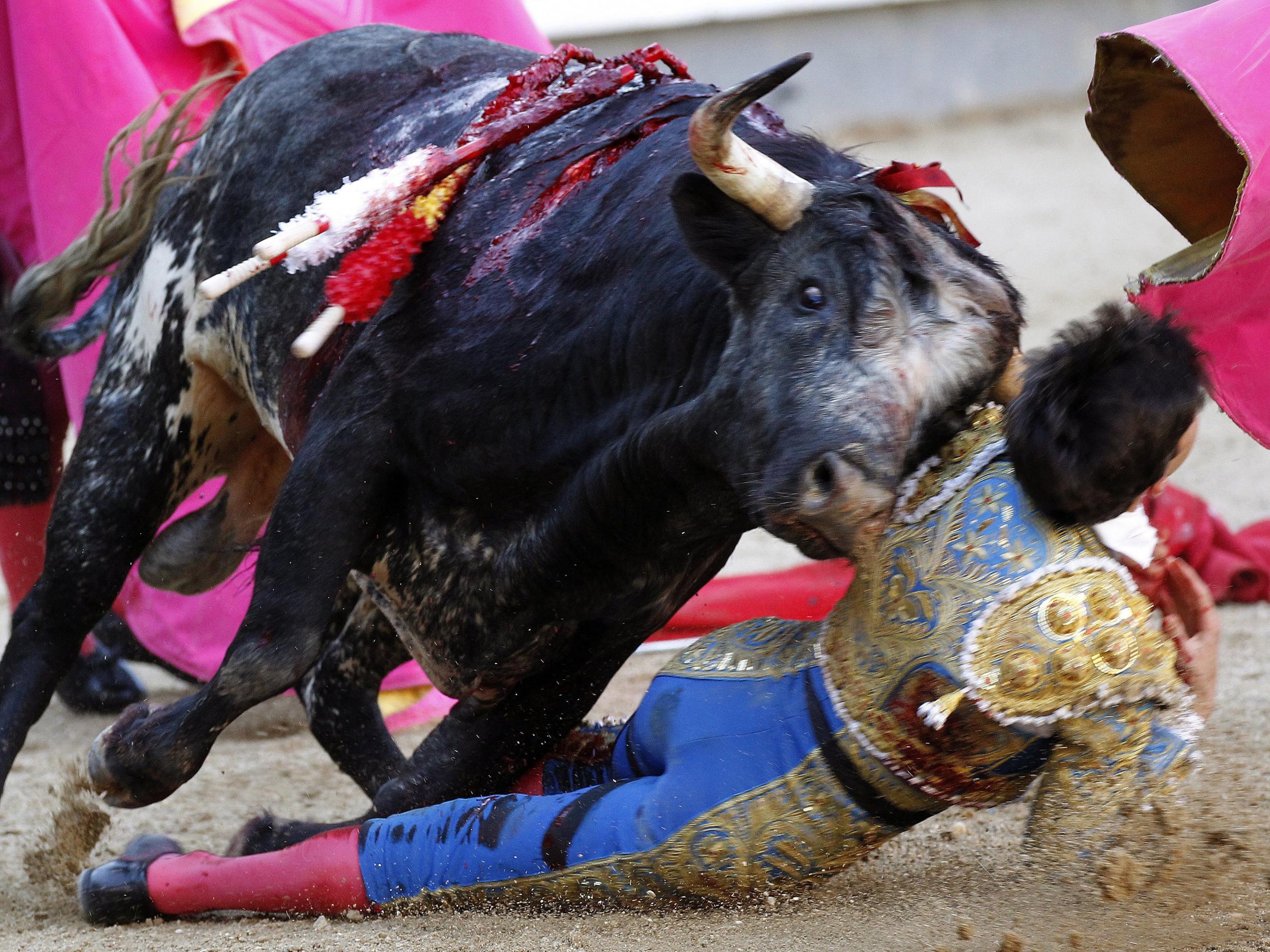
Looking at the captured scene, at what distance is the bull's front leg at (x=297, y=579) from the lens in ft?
7.65

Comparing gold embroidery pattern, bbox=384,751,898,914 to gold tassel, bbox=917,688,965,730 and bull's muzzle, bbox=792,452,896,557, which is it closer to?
gold tassel, bbox=917,688,965,730

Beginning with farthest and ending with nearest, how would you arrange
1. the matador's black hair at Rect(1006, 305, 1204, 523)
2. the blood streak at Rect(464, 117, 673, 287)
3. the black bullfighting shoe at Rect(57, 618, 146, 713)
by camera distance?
1. the black bullfighting shoe at Rect(57, 618, 146, 713)
2. the blood streak at Rect(464, 117, 673, 287)
3. the matador's black hair at Rect(1006, 305, 1204, 523)

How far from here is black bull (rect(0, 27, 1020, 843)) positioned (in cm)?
188

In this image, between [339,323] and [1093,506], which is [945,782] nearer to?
[1093,506]

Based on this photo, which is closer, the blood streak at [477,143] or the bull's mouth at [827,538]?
the bull's mouth at [827,538]

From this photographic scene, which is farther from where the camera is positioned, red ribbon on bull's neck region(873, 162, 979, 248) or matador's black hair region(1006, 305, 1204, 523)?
red ribbon on bull's neck region(873, 162, 979, 248)

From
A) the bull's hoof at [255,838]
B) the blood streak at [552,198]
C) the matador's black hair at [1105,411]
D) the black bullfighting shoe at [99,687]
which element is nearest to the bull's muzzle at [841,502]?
the matador's black hair at [1105,411]

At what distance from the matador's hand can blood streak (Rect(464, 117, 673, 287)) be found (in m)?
0.99

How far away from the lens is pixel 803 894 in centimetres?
220

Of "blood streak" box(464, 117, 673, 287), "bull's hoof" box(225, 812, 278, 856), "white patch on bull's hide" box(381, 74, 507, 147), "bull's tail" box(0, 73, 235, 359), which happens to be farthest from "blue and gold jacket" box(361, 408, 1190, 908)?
"bull's tail" box(0, 73, 235, 359)

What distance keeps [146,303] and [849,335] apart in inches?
61.3

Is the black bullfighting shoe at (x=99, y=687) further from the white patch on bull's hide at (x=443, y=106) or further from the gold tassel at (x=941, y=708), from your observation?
the gold tassel at (x=941, y=708)

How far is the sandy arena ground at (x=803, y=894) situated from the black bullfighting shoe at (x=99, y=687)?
5cm

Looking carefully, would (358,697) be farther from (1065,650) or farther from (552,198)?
(1065,650)
